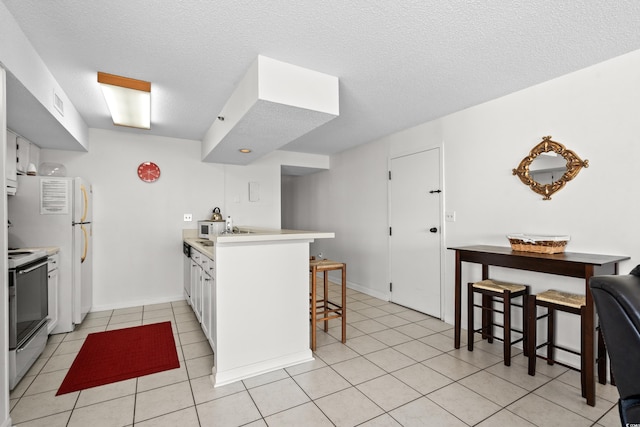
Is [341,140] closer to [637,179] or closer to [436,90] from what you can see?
[436,90]

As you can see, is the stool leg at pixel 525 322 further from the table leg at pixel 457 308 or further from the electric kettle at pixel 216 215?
the electric kettle at pixel 216 215

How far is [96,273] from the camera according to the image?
410cm

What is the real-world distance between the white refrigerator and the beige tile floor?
1.78ft

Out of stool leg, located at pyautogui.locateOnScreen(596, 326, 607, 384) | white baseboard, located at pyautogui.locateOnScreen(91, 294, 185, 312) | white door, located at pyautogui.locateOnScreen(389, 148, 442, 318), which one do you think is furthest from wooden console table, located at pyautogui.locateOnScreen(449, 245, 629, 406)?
white baseboard, located at pyautogui.locateOnScreen(91, 294, 185, 312)

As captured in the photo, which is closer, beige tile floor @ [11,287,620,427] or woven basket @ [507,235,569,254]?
beige tile floor @ [11,287,620,427]

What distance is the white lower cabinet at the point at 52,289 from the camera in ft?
9.91

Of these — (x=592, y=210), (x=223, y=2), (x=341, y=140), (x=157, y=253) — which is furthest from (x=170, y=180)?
(x=592, y=210)

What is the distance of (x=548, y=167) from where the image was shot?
8.77ft

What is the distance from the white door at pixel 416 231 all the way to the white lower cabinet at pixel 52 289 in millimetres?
3864

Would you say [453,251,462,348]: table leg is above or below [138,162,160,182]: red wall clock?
below

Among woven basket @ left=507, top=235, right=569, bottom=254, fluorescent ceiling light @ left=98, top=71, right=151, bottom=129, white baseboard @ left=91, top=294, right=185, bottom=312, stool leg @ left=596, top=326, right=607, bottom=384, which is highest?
fluorescent ceiling light @ left=98, top=71, right=151, bottom=129

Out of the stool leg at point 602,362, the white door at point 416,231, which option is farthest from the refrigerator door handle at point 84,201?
the stool leg at point 602,362

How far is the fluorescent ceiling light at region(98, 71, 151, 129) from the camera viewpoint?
2543 millimetres

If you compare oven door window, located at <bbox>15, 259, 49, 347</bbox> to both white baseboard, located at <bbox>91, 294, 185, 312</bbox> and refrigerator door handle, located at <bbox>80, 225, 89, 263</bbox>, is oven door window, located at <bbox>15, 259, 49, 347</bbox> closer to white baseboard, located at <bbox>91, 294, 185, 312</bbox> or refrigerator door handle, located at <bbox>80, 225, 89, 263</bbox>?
refrigerator door handle, located at <bbox>80, 225, 89, 263</bbox>
